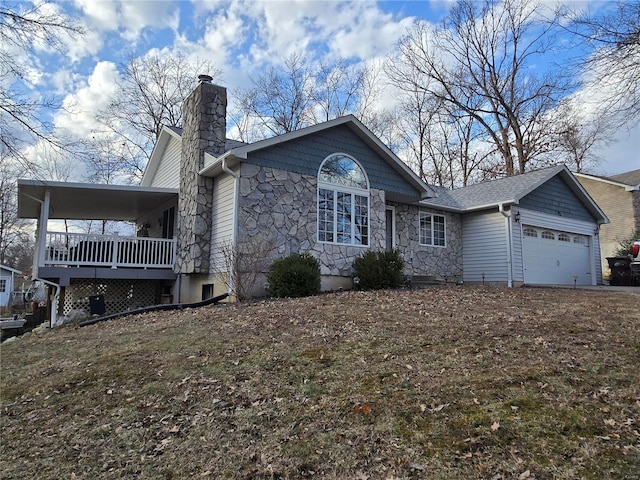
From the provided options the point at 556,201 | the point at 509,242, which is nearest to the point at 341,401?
the point at 509,242

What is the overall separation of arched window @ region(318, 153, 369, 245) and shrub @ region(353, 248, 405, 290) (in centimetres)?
88

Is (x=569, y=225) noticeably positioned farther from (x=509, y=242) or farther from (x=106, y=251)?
(x=106, y=251)

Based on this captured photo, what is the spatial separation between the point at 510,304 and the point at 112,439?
6667 mm

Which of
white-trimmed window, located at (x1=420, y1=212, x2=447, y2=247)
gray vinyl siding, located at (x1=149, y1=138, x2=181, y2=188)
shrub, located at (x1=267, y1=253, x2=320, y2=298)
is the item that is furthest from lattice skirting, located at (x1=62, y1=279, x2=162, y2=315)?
white-trimmed window, located at (x1=420, y1=212, x2=447, y2=247)

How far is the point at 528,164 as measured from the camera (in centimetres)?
2653

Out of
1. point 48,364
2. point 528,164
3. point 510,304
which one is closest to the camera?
point 48,364

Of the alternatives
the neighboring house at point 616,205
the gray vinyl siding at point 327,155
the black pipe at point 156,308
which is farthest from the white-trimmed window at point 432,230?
the neighboring house at point 616,205

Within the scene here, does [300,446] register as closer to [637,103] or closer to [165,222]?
[637,103]

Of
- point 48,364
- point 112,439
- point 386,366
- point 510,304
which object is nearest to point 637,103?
point 510,304

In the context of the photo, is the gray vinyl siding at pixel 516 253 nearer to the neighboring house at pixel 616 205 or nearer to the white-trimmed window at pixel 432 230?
the white-trimmed window at pixel 432 230

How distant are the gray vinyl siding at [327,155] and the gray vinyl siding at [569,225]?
4.40m

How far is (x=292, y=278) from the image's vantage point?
9961 mm

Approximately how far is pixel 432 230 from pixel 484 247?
181cm

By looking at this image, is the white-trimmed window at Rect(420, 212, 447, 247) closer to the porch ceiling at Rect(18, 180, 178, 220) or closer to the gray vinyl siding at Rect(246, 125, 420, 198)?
the gray vinyl siding at Rect(246, 125, 420, 198)
